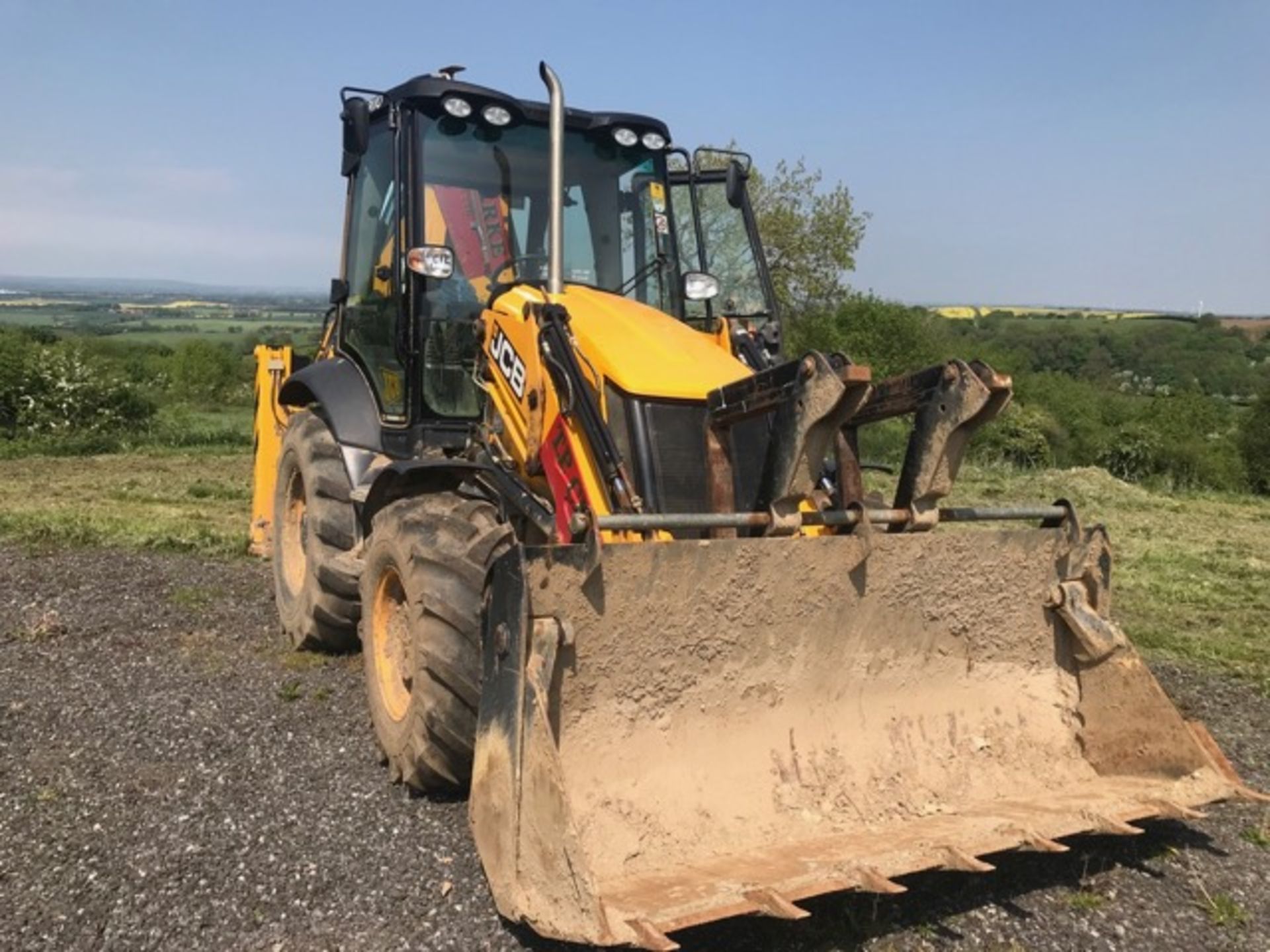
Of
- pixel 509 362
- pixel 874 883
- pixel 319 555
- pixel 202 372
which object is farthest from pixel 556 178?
pixel 202 372

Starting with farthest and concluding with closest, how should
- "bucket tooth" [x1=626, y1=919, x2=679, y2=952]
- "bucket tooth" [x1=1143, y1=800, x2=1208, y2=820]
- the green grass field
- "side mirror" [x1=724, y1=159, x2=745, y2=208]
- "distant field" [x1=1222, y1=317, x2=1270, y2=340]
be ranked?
"distant field" [x1=1222, y1=317, x2=1270, y2=340]
the green grass field
"side mirror" [x1=724, y1=159, x2=745, y2=208]
"bucket tooth" [x1=1143, y1=800, x2=1208, y2=820]
"bucket tooth" [x1=626, y1=919, x2=679, y2=952]

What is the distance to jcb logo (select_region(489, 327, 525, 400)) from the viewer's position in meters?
4.96

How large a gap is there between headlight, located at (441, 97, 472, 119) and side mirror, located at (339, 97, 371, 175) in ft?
1.30

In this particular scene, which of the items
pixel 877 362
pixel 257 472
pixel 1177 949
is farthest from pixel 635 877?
pixel 877 362

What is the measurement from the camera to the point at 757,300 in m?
6.49

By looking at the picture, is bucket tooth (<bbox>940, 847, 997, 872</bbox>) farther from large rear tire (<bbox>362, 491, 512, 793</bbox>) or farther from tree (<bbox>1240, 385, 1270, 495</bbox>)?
tree (<bbox>1240, 385, 1270, 495</bbox>)

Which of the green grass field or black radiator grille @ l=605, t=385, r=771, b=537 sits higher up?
black radiator grille @ l=605, t=385, r=771, b=537

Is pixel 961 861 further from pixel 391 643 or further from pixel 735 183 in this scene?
pixel 735 183

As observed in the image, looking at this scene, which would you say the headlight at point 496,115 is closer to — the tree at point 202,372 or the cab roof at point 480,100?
the cab roof at point 480,100

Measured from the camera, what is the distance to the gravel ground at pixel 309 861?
355 cm

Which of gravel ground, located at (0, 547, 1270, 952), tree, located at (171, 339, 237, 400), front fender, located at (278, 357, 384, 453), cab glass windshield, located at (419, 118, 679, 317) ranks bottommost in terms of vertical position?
tree, located at (171, 339, 237, 400)

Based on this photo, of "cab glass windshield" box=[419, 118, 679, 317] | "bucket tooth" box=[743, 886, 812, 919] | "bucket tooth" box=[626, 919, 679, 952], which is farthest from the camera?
"cab glass windshield" box=[419, 118, 679, 317]

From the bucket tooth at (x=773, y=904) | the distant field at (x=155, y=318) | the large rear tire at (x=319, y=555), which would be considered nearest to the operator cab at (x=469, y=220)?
the large rear tire at (x=319, y=555)

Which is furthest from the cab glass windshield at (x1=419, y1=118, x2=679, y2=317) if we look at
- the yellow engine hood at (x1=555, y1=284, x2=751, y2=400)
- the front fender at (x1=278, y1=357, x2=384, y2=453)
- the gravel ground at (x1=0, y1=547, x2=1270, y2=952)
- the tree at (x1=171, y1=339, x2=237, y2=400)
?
the tree at (x1=171, y1=339, x2=237, y2=400)
